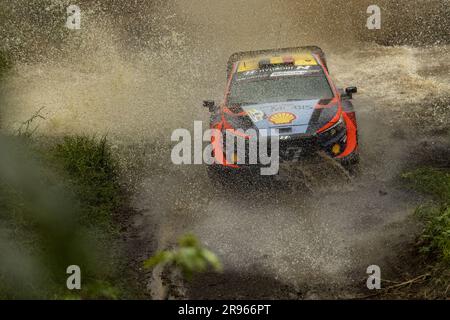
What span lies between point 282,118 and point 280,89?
1.00 metres

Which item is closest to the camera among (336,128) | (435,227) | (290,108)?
(435,227)

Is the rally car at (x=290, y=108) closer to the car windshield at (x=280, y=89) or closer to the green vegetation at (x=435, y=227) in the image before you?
the car windshield at (x=280, y=89)

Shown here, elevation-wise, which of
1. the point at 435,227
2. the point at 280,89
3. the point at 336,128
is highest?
the point at 280,89

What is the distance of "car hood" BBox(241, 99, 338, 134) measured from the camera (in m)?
8.88

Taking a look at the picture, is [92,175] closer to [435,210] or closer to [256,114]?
[256,114]

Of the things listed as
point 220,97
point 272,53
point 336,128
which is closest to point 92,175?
point 336,128

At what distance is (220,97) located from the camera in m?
14.4

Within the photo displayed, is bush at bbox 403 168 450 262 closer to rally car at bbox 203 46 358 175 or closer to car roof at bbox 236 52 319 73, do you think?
rally car at bbox 203 46 358 175

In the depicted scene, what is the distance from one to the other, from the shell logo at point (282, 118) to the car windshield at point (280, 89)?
0.51 meters

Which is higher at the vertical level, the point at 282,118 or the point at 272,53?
the point at 272,53

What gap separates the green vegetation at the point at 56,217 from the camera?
19.3 feet

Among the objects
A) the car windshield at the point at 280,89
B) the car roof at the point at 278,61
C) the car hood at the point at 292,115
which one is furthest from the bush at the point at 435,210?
the car roof at the point at 278,61

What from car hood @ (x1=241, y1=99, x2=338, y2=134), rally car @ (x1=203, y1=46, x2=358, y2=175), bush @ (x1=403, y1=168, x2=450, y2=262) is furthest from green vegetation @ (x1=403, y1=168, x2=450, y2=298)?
car hood @ (x1=241, y1=99, x2=338, y2=134)

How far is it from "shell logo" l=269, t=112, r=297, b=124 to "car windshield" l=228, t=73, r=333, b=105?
512 millimetres
